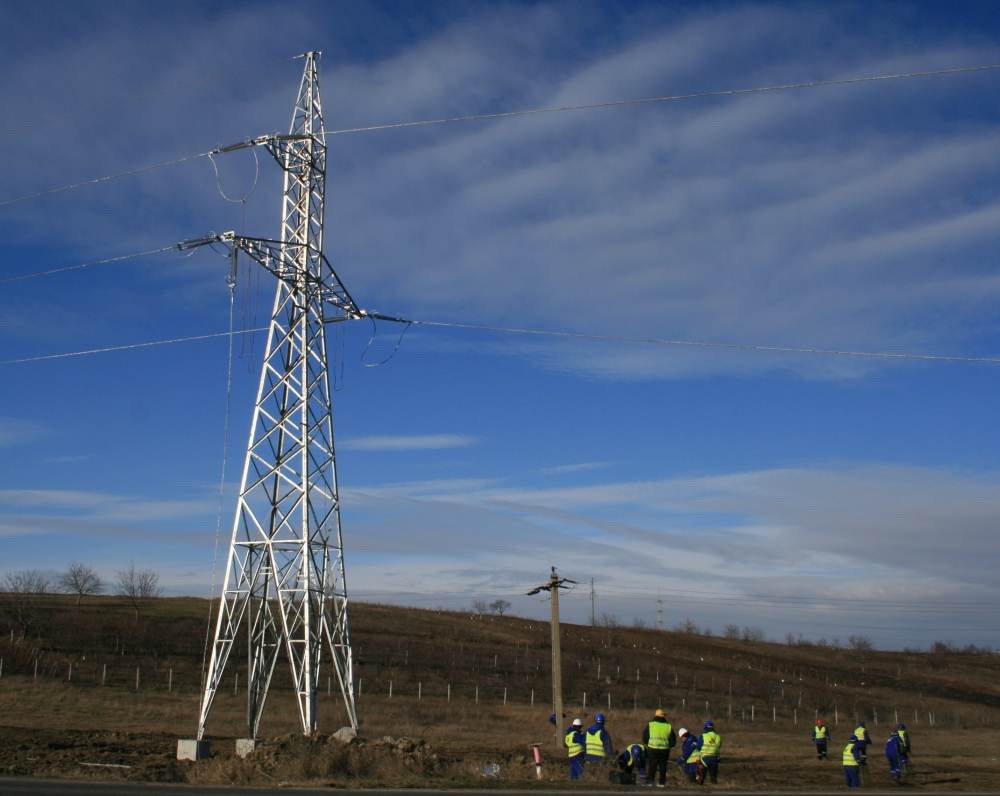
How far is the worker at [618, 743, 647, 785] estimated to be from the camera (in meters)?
19.9

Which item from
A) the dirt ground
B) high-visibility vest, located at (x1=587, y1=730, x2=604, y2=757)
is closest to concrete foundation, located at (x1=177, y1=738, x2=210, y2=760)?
the dirt ground

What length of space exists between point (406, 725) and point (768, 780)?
63.6 feet

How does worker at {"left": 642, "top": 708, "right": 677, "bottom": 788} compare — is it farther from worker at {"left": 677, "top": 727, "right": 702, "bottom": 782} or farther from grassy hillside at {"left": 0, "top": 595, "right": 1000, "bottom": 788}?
grassy hillside at {"left": 0, "top": 595, "right": 1000, "bottom": 788}

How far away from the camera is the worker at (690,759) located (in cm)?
2112

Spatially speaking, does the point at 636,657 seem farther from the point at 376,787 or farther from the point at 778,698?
the point at 376,787

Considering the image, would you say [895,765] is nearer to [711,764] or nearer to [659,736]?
[711,764]

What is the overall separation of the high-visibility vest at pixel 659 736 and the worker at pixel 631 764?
388 mm

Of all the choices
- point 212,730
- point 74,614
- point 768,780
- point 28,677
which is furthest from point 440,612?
point 768,780

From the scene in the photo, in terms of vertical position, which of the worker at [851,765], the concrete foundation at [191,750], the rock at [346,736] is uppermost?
the rock at [346,736]

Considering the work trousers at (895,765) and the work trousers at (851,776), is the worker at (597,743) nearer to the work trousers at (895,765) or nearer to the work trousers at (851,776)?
the work trousers at (851,776)

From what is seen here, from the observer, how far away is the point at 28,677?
4525cm

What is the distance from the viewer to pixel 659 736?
65.8ft

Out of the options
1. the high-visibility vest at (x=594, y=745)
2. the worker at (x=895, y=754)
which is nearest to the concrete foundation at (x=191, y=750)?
the high-visibility vest at (x=594, y=745)

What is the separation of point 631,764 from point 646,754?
41cm
